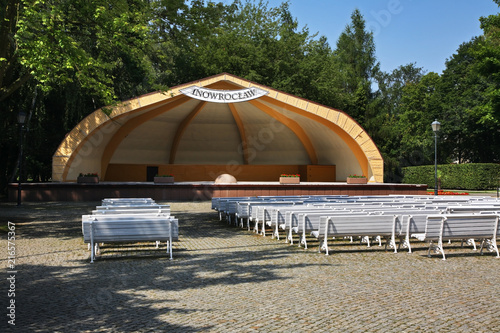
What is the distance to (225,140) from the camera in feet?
121

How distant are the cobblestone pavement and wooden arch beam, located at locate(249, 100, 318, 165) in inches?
842

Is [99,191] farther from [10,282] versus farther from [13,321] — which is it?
[13,321]

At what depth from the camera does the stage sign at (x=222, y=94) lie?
1011 inches

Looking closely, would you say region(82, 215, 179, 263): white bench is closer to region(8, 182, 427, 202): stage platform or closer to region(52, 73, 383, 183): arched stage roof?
Answer: region(8, 182, 427, 202): stage platform

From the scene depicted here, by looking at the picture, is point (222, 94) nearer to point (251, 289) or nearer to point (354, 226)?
point (354, 226)

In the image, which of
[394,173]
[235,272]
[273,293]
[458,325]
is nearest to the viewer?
[458,325]

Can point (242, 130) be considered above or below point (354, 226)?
above

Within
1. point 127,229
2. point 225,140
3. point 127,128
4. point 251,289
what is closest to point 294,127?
point 225,140

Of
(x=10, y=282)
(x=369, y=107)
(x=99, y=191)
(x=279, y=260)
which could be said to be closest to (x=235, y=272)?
(x=279, y=260)

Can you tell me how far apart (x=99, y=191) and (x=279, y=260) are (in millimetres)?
17280

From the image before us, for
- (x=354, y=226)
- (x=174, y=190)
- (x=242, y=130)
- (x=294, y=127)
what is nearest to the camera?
(x=354, y=226)

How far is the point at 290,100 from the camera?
86.0 ft

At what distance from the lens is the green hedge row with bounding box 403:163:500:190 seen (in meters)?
33.4

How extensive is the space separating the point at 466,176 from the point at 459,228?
93.4ft
